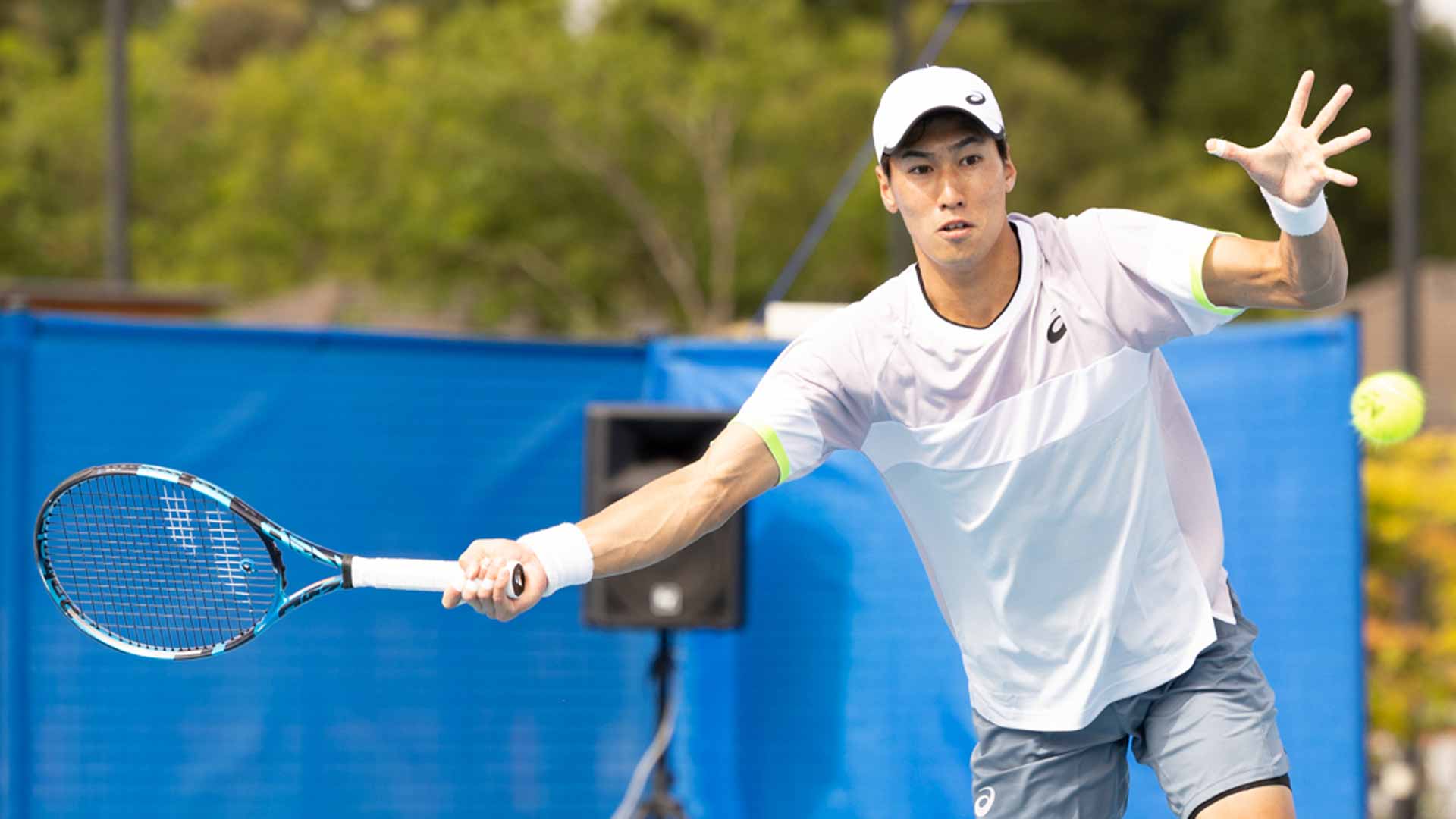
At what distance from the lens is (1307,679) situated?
5.67 metres

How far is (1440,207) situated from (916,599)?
34.8 m

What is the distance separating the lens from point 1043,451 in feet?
12.3

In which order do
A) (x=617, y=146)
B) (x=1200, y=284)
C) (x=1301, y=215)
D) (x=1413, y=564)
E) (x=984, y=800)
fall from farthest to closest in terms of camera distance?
1. (x=617, y=146)
2. (x=1413, y=564)
3. (x=984, y=800)
4. (x=1200, y=284)
5. (x=1301, y=215)

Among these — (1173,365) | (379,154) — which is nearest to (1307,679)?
(1173,365)

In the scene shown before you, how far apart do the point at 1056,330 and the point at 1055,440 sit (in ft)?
0.77

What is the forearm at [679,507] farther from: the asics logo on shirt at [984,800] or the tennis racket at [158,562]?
the asics logo on shirt at [984,800]

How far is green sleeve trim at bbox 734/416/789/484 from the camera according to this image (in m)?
3.66

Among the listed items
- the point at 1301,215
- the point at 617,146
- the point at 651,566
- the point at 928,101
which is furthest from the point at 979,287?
the point at 617,146

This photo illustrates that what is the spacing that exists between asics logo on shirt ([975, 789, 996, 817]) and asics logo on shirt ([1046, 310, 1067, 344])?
1083mm

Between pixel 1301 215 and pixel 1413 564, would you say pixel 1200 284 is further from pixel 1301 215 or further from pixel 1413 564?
pixel 1413 564

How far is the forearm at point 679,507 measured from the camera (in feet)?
11.5

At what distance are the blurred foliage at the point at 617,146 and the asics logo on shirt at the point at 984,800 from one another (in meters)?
26.0

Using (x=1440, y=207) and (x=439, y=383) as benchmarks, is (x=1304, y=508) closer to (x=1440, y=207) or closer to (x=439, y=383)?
(x=439, y=383)

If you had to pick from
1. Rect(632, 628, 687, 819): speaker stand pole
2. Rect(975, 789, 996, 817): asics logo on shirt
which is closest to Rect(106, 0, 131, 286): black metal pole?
Rect(632, 628, 687, 819): speaker stand pole
